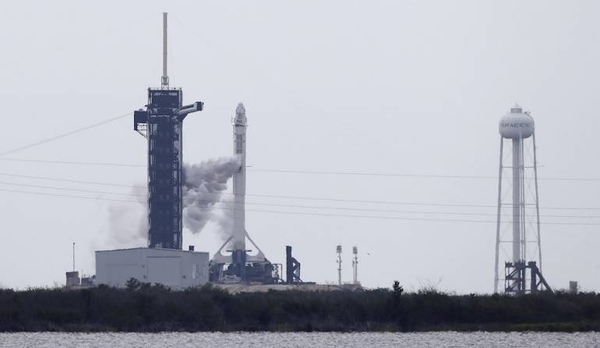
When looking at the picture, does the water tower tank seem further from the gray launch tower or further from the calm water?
the calm water

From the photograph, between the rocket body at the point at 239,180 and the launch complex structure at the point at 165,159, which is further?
the rocket body at the point at 239,180

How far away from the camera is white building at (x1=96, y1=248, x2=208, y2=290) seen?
390 feet

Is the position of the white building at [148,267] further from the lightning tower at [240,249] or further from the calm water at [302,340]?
the calm water at [302,340]

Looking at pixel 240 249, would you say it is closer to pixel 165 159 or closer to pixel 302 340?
pixel 165 159

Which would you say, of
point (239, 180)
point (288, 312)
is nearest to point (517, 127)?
point (239, 180)

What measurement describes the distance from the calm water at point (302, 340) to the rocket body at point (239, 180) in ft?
212

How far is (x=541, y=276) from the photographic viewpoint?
423 feet

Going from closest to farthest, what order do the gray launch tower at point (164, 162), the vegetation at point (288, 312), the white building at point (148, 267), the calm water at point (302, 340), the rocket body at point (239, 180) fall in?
the calm water at point (302, 340), the vegetation at point (288, 312), the white building at point (148, 267), the gray launch tower at point (164, 162), the rocket body at point (239, 180)

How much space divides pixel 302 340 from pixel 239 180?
71161mm

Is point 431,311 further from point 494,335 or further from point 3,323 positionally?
point 3,323

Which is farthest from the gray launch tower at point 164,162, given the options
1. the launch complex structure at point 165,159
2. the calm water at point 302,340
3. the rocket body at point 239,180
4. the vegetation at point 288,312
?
the calm water at point 302,340

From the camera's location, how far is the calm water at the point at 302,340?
228ft

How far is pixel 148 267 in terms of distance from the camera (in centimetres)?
11900

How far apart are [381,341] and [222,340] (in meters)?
6.73
